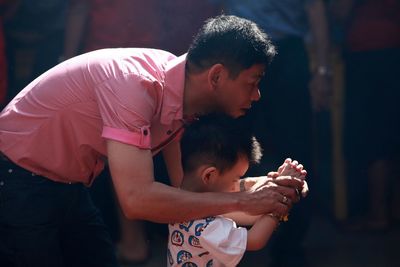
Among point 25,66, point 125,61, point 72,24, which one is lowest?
point 25,66

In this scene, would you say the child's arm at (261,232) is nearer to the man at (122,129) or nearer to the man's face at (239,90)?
the man at (122,129)

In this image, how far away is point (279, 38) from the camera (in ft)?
14.8

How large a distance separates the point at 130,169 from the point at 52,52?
2.36 m

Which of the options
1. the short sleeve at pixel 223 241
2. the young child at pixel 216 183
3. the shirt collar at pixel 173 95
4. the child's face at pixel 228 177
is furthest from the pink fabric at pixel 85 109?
the short sleeve at pixel 223 241

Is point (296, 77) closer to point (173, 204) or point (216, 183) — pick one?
point (216, 183)

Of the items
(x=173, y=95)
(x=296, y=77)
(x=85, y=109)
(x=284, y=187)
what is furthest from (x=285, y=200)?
(x=296, y=77)

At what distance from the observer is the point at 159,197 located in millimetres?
2516

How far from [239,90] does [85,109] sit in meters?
0.50

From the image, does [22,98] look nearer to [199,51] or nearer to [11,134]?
[11,134]

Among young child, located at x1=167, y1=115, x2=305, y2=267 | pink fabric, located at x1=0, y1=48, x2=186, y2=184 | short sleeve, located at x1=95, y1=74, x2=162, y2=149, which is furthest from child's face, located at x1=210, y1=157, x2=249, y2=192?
short sleeve, located at x1=95, y1=74, x2=162, y2=149

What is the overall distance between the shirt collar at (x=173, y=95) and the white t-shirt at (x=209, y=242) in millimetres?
346

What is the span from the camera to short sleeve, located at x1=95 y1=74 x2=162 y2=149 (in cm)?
248

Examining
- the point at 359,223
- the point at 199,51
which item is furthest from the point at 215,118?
the point at 359,223

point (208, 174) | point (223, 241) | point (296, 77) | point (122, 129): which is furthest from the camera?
point (296, 77)
